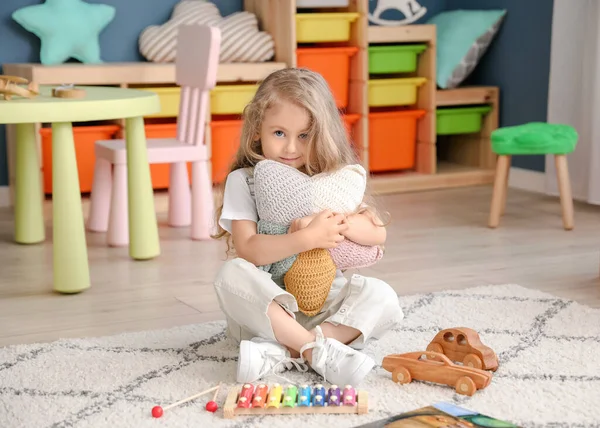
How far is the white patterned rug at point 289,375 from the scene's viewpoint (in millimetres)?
1507

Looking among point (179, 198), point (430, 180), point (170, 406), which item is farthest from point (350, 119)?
→ point (170, 406)

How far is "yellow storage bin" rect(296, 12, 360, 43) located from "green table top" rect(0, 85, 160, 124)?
4.25 feet

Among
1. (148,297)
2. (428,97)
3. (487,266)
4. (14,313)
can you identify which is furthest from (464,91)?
(14,313)

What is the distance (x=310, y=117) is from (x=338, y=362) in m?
0.46

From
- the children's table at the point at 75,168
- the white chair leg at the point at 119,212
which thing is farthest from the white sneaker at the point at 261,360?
the white chair leg at the point at 119,212

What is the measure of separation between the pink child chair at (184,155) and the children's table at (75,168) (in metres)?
0.25

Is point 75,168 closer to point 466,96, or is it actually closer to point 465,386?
point 465,386

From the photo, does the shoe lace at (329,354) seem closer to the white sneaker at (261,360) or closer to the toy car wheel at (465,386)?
the white sneaker at (261,360)

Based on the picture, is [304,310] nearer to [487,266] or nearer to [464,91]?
[487,266]

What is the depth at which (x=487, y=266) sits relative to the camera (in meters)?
2.62

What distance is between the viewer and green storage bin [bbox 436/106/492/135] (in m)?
4.04

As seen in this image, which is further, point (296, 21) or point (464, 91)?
point (464, 91)

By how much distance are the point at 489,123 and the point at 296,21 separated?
3.38 feet

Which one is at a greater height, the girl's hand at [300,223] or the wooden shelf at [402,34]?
the wooden shelf at [402,34]
